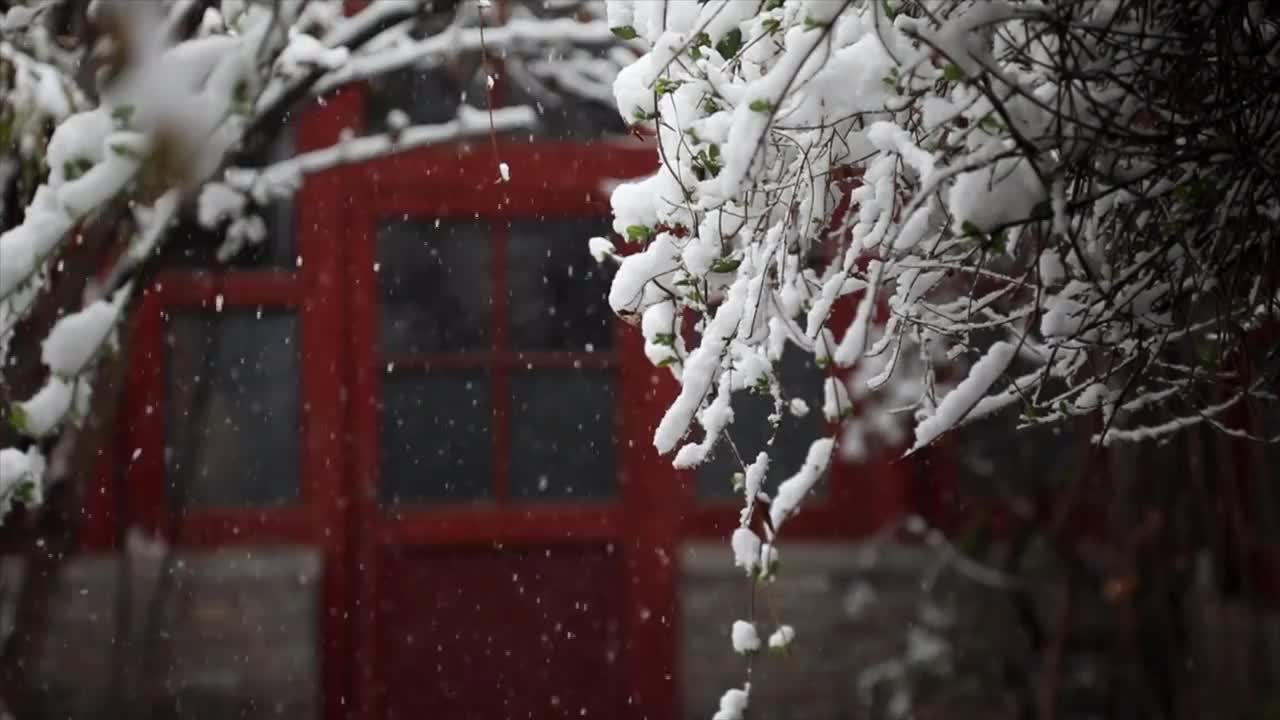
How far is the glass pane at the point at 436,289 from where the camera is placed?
13.1ft

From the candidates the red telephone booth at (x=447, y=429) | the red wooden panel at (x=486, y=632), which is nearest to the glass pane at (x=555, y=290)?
the red telephone booth at (x=447, y=429)

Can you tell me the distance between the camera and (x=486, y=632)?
3994 mm

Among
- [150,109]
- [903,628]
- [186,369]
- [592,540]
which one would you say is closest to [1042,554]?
[903,628]

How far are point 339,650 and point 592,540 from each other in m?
0.81

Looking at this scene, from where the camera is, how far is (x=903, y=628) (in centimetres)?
408

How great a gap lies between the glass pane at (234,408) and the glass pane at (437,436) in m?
0.29

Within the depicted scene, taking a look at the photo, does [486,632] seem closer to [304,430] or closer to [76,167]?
[304,430]

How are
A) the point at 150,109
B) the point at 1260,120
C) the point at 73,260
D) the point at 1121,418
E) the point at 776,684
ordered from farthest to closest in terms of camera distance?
the point at 776,684
the point at 1121,418
the point at 73,260
the point at 150,109
the point at 1260,120

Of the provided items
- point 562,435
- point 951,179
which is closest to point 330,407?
point 562,435

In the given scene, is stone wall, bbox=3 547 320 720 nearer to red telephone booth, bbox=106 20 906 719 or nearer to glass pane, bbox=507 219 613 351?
red telephone booth, bbox=106 20 906 719

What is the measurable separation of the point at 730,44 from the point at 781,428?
2480mm

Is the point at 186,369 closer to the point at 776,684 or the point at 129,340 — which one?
the point at 129,340

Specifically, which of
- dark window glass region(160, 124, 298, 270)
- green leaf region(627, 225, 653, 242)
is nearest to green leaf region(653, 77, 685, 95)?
green leaf region(627, 225, 653, 242)

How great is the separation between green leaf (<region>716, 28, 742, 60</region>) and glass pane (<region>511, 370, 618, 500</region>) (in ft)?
8.00
